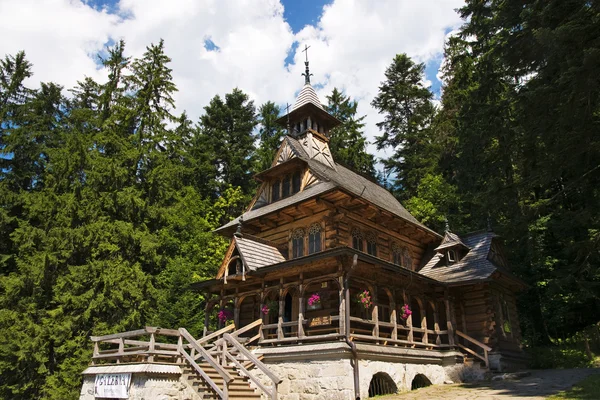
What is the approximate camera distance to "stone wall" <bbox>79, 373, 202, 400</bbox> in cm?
1402

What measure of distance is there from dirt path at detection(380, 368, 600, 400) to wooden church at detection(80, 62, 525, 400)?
1.64 meters

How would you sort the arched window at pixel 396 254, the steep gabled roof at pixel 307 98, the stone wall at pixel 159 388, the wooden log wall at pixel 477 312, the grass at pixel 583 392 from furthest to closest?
the steep gabled roof at pixel 307 98 < the arched window at pixel 396 254 < the wooden log wall at pixel 477 312 < the stone wall at pixel 159 388 < the grass at pixel 583 392

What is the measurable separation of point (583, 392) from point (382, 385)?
23.7 feet

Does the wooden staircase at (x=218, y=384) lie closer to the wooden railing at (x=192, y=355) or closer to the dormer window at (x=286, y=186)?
the wooden railing at (x=192, y=355)

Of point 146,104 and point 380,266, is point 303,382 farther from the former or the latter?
point 146,104

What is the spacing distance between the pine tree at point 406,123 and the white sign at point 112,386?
29630 millimetres

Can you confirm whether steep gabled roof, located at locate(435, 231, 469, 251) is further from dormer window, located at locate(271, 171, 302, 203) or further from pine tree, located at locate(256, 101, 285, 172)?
pine tree, located at locate(256, 101, 285, 172)

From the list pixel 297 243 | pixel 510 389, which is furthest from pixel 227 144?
pixel 510 389

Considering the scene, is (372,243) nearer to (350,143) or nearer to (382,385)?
(382,385)

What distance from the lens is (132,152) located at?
2844 centimetres

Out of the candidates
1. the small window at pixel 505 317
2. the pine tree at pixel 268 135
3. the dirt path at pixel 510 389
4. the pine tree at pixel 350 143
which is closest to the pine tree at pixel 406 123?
the pine tree at pixel 350 143

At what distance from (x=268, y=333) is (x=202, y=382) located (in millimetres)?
5846

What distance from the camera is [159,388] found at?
14.2 m

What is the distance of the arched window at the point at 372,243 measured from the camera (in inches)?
887
